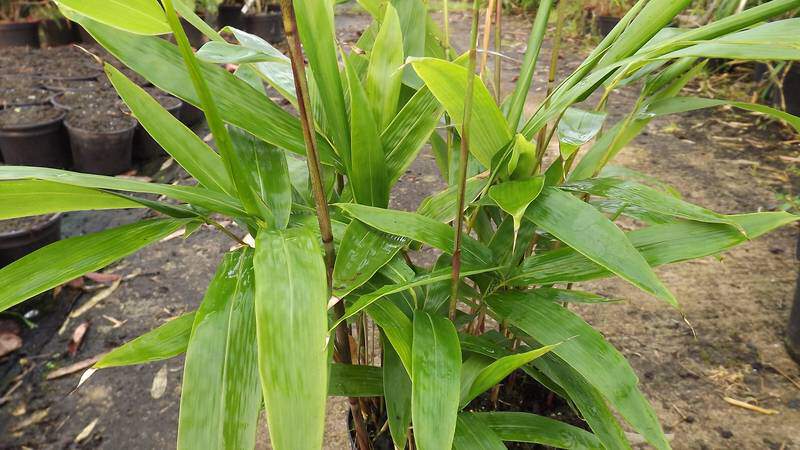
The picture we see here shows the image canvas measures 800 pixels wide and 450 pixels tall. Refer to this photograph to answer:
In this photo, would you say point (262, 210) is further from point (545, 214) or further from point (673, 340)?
point (673, 340)

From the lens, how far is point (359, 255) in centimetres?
64

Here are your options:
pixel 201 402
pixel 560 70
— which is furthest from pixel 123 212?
pixel 560 70

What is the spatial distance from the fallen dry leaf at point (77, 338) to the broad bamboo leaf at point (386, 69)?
113cm

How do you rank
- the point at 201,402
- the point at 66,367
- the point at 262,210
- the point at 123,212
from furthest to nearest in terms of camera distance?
1. the point at 123,212
2. the point at 66,367
3. the point at 262,210
4. the point at 201,402

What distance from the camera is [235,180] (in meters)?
0.58

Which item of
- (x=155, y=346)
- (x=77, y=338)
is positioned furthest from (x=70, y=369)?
(x=155, y=346)

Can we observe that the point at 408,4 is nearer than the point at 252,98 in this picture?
No

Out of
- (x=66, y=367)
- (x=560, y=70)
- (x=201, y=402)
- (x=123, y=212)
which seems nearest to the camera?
(x=201, y=402)

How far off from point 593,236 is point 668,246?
12 centimetres

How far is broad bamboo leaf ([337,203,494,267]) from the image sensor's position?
633 millimetres

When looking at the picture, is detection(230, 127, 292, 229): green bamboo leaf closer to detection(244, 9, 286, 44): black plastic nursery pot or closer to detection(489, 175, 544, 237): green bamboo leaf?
detection(489, 175, 544, 237): green bamboo leaf

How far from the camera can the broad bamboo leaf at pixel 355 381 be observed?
2.39 ft

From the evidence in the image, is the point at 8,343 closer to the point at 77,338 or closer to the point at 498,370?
the point at 77,338

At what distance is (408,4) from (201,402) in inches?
23.1
